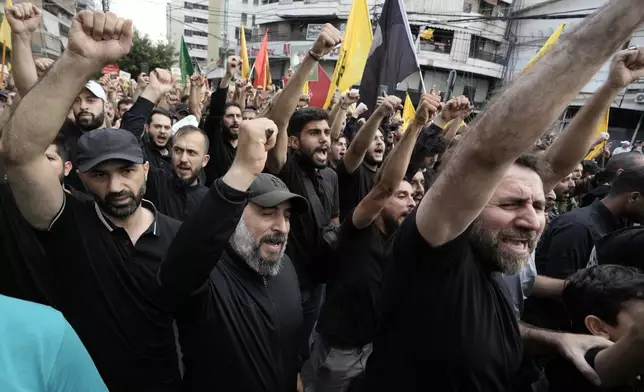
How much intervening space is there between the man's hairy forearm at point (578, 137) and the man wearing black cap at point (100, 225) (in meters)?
2.17

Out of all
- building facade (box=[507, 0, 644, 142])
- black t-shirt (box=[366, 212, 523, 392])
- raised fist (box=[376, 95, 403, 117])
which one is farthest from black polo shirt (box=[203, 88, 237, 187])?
building facade (box=[507, 0, 644, 142])

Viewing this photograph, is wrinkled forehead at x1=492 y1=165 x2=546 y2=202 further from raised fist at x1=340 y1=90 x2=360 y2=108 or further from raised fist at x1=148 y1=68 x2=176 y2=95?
raised fist at x1=340 y1=90 x2=360 y2=108

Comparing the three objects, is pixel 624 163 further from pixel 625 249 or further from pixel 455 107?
pixel 625 249

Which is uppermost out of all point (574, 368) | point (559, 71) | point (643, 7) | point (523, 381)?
point (643, 7)

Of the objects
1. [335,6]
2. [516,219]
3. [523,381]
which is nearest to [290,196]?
[516,219]

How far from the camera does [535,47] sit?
1248 inches

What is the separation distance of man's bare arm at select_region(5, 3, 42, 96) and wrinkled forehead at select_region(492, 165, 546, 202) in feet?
8.59

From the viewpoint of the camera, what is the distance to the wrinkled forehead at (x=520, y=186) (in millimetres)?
1535

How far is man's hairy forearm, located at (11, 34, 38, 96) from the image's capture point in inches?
97.7

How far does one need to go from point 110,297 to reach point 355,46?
4.66 m

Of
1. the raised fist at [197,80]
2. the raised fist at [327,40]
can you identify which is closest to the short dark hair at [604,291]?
the raised fist at [327,40]

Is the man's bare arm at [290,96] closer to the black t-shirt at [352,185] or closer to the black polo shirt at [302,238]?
the black polo shirt at [302,238]

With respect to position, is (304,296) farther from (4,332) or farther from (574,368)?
(4,332)

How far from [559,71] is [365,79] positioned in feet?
13.6
